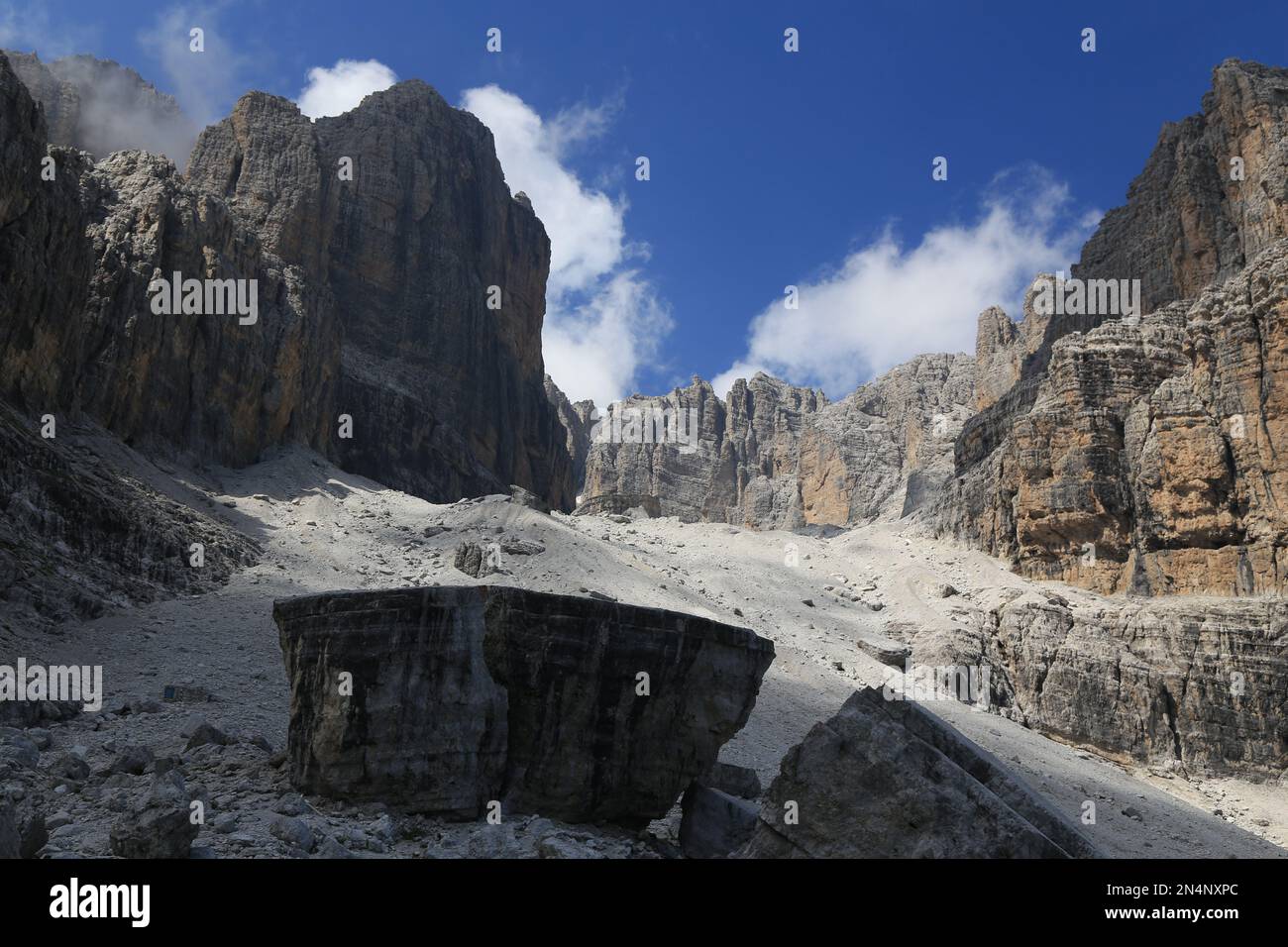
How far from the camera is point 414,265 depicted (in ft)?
251

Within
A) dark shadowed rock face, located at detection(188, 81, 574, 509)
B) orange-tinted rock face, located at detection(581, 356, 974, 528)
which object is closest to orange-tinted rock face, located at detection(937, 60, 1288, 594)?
orange-tinted rock face, located at detection(581, 356, 974, 528)

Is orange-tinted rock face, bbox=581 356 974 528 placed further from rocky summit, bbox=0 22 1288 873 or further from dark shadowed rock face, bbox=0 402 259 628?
dark shadowed rock face, bbox=0 402 259 628

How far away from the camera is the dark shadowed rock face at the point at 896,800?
8602mm

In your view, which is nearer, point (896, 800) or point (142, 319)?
point (896, 800)

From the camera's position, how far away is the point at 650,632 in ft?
44.0

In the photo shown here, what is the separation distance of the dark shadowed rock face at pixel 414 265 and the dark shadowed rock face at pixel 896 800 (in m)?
56.7

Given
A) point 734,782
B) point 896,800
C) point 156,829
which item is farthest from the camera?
point 734,782

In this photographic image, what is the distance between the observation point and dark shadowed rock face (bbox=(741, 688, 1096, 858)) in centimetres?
860

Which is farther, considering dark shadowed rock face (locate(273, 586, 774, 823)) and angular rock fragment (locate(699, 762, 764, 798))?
angular rock fragment (locate(699, 762, 764, 798))

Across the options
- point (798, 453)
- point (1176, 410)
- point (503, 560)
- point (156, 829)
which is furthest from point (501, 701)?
point (798, 453)

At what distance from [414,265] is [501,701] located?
68.7 metres

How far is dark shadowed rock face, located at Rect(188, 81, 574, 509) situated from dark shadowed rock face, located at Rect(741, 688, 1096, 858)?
5667 centimetres

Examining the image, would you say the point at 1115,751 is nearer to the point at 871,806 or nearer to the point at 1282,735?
the point at 1282,735

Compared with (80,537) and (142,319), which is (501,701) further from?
(142,319)
